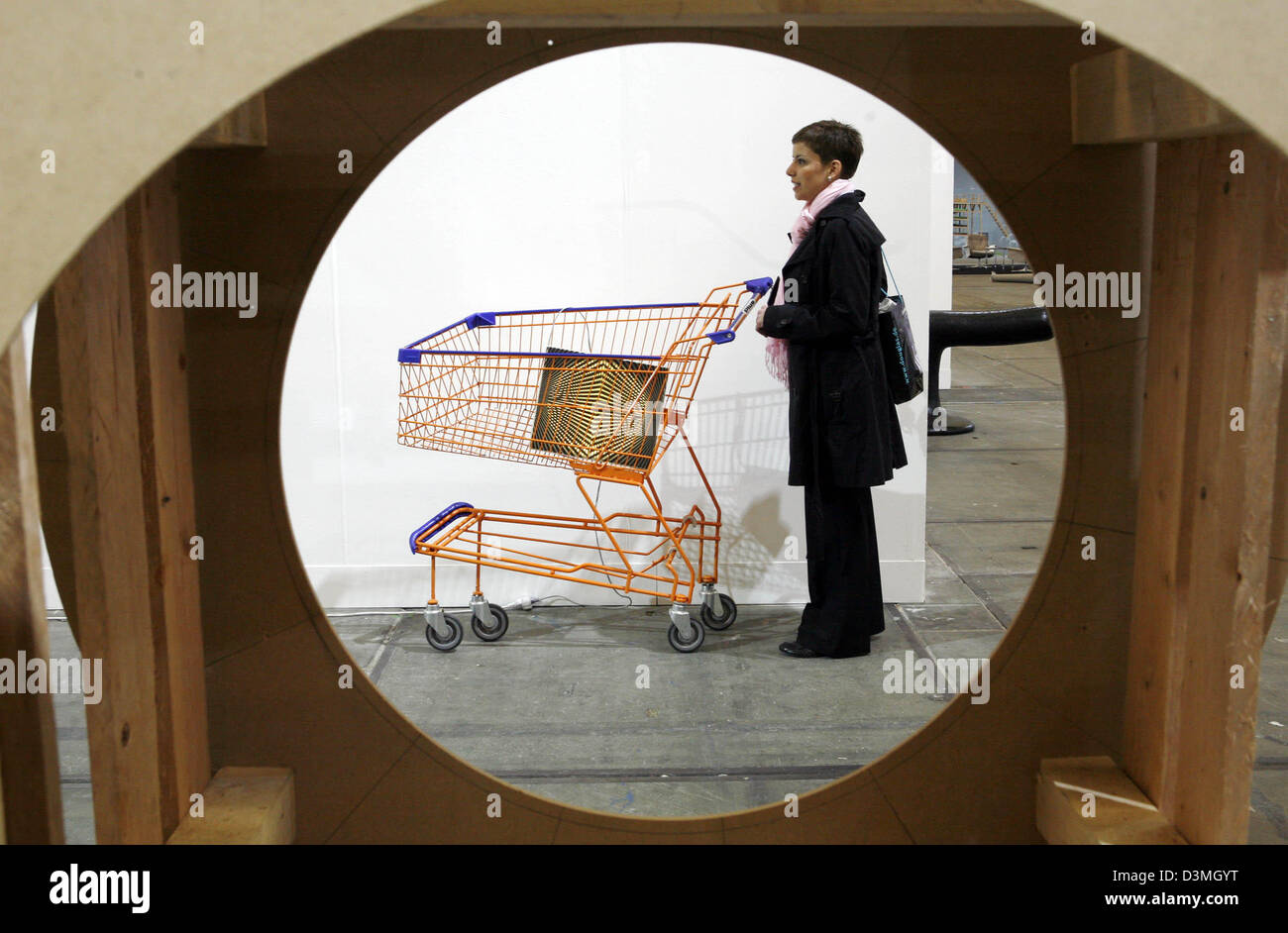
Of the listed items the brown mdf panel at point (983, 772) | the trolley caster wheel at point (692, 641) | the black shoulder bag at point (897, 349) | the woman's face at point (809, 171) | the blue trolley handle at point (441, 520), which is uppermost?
the woman's face at point (809, 171)

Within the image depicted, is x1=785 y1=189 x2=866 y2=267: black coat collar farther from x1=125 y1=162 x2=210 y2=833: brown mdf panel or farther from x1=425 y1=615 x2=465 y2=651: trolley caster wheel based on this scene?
x1=125 y1=162 x2=210 y2=833: brown mdf panel

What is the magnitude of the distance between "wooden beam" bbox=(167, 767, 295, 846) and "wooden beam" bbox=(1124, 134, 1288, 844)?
1.69 m

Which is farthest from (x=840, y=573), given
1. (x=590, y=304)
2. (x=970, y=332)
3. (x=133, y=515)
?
(x=970, y=332)

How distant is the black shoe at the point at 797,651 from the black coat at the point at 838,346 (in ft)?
2.30

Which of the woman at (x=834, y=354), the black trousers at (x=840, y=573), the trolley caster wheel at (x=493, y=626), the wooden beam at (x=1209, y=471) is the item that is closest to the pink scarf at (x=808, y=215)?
the woman at (x=834, y=354)

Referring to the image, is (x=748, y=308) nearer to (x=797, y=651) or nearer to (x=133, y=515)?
(x=797, y=651)

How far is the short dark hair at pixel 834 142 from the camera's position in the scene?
162 inches

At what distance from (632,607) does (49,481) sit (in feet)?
9.90

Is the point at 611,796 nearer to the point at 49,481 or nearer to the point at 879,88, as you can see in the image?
the point at 49,481

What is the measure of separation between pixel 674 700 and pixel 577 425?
1.03 meters

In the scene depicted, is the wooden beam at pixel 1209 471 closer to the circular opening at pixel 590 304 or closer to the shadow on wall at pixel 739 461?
the circular opening at pixel 590 304

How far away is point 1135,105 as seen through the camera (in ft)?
7.07

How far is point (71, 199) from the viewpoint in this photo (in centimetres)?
130
